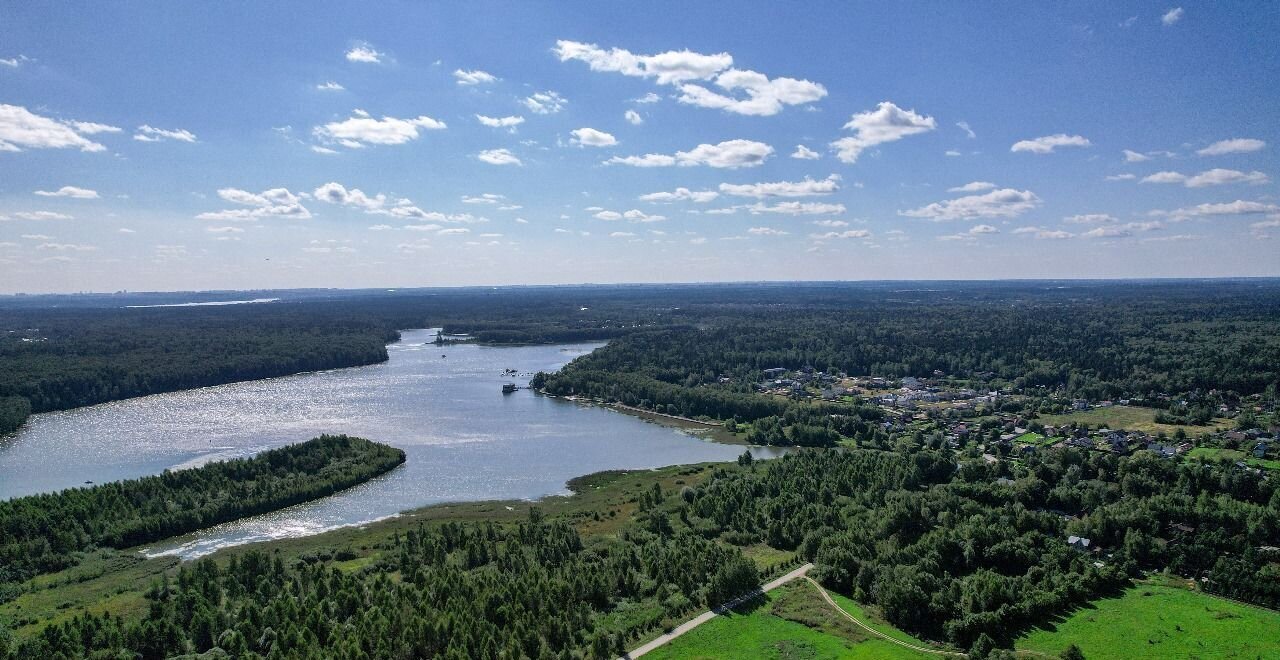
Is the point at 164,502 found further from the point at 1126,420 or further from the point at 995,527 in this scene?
the point at 1126,420

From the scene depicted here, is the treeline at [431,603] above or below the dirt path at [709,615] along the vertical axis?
above

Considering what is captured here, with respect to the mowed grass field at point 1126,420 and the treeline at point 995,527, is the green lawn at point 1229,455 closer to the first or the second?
the mowed grass field at point 1126,420

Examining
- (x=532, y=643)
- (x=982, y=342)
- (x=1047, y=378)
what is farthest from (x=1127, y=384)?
(x=532, y=643)

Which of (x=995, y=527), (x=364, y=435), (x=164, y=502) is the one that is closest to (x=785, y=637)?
(x=995, y=527)

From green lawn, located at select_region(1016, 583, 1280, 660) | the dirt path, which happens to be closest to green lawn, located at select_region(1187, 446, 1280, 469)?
green lawn, located at select_region(1016, 583, 1280, 660)

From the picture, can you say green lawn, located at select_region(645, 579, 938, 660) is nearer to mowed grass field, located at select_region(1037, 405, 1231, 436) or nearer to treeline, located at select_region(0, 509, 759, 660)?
treeline, located at select_region(0, 509, 759, 660)

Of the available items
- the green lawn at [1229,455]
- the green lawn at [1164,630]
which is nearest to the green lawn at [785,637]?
the green lawn at [1164,630]
